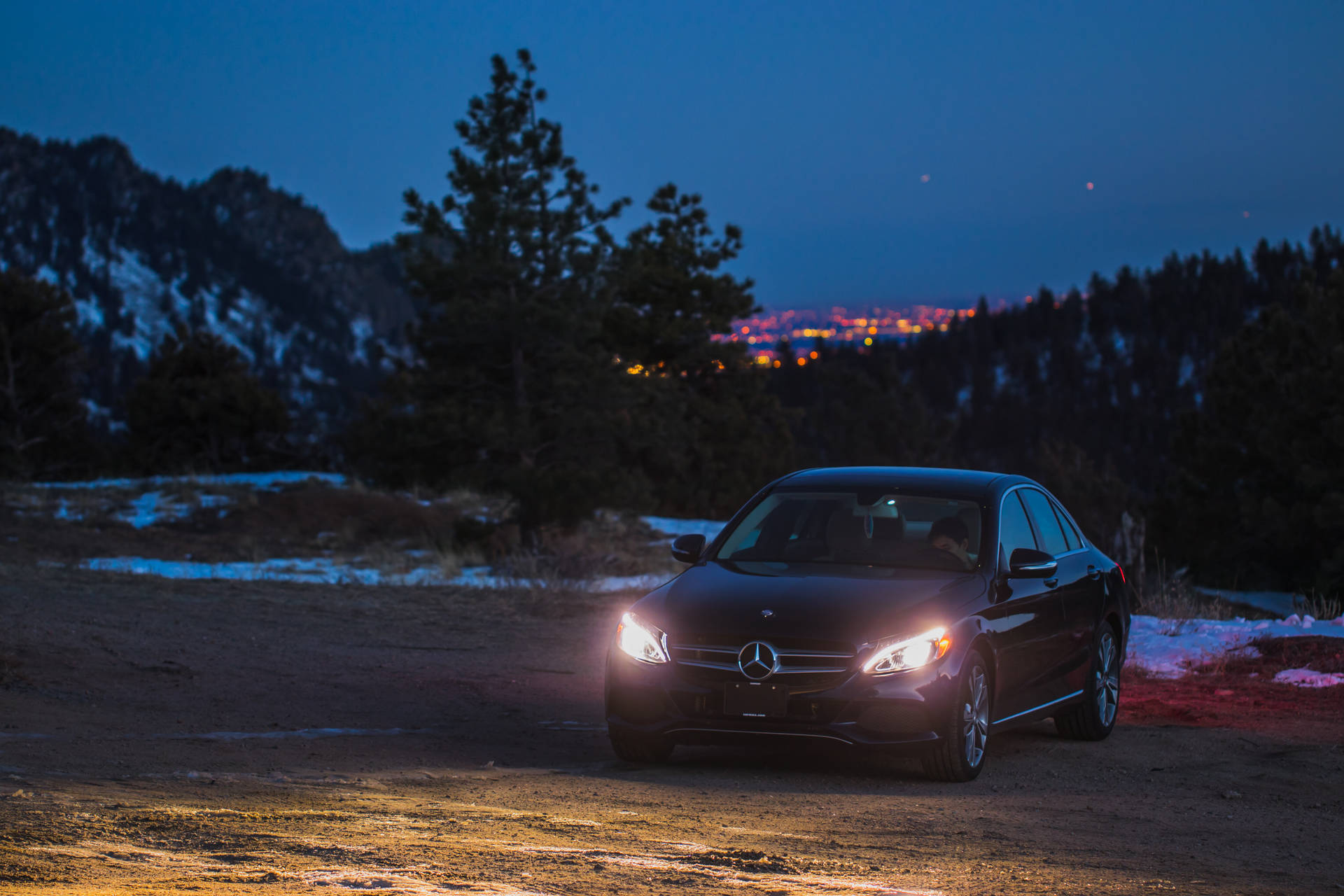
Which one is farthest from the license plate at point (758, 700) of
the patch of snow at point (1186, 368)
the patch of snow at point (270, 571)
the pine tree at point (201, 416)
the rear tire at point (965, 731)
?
the patch of snow at point (1186, 368)

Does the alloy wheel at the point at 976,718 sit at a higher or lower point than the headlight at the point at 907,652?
lower

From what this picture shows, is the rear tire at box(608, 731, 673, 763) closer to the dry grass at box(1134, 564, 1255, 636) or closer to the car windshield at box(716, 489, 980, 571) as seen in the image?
the car windshield at box(716, 489, 980, 571)

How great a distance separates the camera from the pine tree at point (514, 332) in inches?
798

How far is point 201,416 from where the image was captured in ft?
123

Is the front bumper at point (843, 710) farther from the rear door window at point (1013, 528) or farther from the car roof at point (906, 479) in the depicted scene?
the car roof at point (906, 479)

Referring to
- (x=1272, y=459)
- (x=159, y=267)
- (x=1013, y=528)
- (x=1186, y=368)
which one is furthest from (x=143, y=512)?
(x=159, y=267)

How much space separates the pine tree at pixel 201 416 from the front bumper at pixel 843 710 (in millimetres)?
31985

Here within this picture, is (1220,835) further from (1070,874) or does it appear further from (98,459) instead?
(98,459)

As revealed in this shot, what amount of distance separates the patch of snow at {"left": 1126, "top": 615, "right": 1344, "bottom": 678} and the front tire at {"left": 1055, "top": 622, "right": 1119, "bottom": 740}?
278cm

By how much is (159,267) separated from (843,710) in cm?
18062

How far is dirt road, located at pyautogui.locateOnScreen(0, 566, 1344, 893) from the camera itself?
4562 mm

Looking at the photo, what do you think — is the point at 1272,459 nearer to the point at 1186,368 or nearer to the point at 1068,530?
the point at 1068,530

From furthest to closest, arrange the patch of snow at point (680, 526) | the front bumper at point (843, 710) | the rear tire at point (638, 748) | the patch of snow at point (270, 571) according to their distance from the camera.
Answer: the patch of snow at point (680, 526), the patch of snow at point (270, 571), the rear tire at point (638, 748), the front bumper at point (843, 710)

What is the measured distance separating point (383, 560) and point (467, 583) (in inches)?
150
